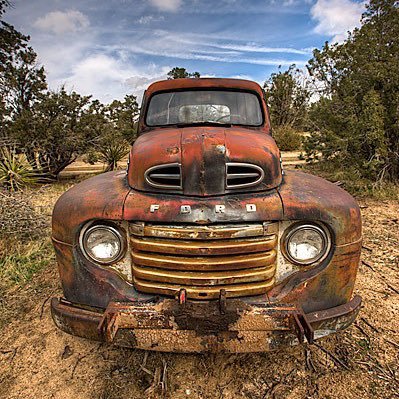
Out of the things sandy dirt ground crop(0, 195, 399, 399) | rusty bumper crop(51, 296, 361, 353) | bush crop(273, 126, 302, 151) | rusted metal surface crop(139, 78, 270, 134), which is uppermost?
rusted metal surface crop(139, 78, 270, 134)

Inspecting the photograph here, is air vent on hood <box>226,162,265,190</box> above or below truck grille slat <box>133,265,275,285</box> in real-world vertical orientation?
above

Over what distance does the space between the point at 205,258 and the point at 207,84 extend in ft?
7.55

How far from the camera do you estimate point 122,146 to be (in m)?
10.5

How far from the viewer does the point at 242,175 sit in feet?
6.91

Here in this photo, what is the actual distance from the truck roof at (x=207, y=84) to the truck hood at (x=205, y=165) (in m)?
1.37

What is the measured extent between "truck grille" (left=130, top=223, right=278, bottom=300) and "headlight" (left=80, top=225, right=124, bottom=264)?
14cm

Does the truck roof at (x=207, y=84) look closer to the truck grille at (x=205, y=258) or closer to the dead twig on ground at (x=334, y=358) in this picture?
the truck grille at (x=205, y=258)

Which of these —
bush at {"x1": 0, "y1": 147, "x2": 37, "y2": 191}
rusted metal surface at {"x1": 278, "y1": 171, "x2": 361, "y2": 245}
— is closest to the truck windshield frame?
rusted metal surface at {"x1": 278, "y1": 171, "x2": 361, "y2": 245}

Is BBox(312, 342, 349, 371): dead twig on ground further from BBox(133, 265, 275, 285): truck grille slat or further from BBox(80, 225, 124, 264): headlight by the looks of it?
BBox(80, 225, 124, 264): headlight

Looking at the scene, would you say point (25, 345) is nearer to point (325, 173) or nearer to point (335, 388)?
point (335, 388)

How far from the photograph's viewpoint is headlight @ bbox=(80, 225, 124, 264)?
2025 mm

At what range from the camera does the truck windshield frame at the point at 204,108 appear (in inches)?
128

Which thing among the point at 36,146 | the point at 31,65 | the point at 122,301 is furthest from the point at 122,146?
the point at 122,301

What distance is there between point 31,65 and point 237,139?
382 inches
